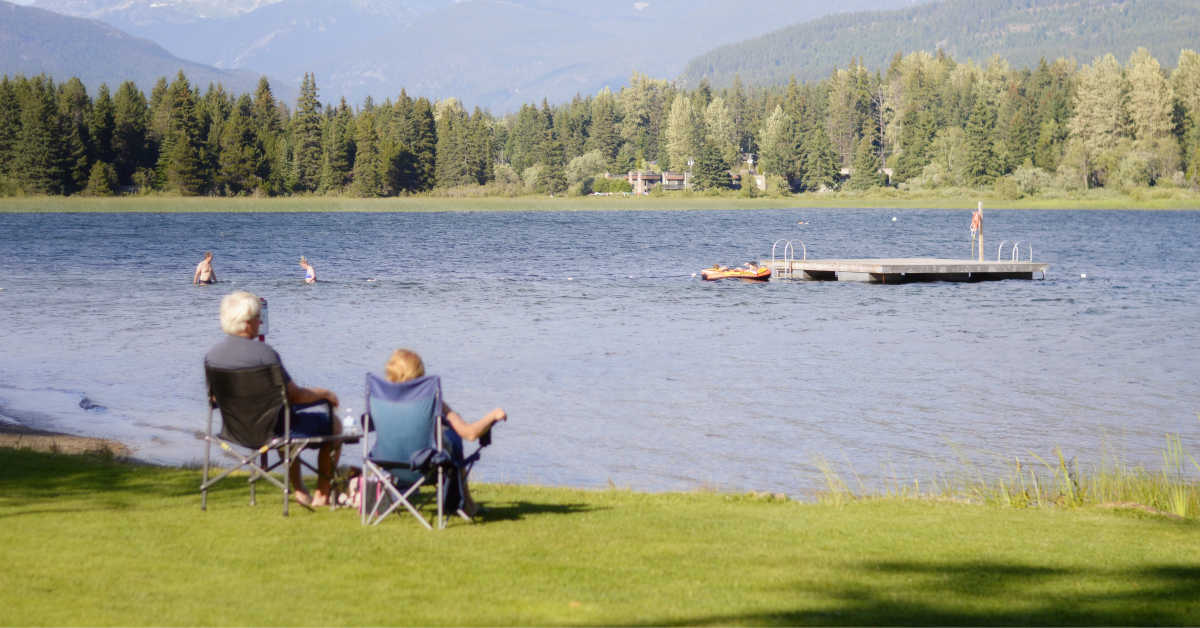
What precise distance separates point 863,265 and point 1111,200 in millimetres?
85994

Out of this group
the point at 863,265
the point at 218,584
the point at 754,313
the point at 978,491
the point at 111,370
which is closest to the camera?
the point at 218,584

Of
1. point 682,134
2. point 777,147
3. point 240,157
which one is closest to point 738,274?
point 240,157

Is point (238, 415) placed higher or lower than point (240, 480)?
higher

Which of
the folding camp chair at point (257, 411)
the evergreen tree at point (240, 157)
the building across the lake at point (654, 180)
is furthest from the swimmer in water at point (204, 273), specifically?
the building across the lake at point (654, 180)

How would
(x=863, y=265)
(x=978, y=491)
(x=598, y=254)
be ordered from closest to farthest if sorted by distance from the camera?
(x=978, y=491)
(x=863, y=265)
(x=598, y=254)

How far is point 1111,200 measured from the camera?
11812 cm

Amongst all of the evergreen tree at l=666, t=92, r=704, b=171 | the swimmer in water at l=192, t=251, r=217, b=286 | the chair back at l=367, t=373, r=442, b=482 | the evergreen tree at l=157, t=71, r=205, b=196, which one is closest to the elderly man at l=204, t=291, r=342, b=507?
the chair back at l=367, t=373, r=442, b=482

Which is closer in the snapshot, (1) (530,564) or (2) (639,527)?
(1) (530,564)

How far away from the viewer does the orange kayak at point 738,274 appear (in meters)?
43.9

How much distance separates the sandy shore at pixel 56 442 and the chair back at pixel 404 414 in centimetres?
469

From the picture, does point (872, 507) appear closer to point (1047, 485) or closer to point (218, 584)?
point (1047, 485)

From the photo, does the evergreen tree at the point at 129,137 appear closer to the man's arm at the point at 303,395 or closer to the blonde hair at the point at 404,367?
the man's arm at the point at 303,395

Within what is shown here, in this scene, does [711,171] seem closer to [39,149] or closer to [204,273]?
[39,149]

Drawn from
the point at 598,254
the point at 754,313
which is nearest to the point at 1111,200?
the point at 598,254
